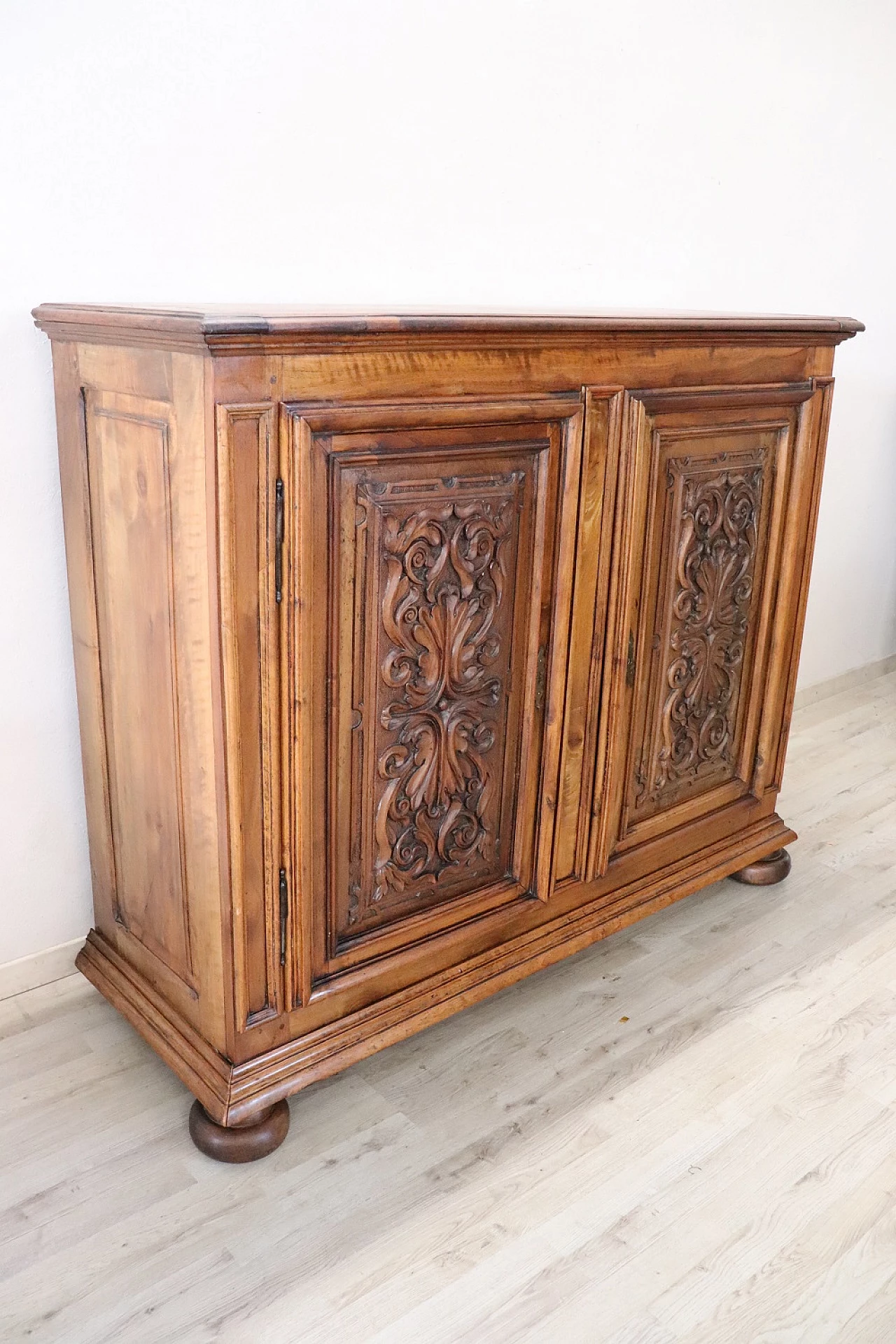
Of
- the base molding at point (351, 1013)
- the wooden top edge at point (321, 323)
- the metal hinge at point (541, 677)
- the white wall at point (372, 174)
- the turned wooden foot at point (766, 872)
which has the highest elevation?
the white wall at point (372, 174)

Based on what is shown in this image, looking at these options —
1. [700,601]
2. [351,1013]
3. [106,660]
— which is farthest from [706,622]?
[106,660]

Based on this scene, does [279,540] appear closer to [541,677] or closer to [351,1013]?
[541,677]

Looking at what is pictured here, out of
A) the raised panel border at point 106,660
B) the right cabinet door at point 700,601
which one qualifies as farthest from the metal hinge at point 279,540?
the right cabinet door at point 700,601

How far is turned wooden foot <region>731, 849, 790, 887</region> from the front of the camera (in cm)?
230

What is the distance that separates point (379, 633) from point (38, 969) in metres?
0.91

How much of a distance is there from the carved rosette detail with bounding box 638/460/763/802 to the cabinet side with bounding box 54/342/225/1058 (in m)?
0.83

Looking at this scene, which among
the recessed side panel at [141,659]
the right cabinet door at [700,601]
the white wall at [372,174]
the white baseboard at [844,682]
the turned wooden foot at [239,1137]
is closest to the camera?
the recessed side panel at [141,659]

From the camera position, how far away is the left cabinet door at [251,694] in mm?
1265

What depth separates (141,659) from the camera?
1.54 meters

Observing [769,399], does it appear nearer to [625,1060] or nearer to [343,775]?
[343,775]

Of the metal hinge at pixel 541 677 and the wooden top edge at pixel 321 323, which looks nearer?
the wooden top edge at pixel 321 323

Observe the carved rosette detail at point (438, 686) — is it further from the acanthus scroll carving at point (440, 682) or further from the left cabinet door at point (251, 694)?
the left cabinet door at point (251, 694)

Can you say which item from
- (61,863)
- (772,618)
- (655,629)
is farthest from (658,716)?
(61,863)

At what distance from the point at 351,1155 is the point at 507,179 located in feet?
5.83
